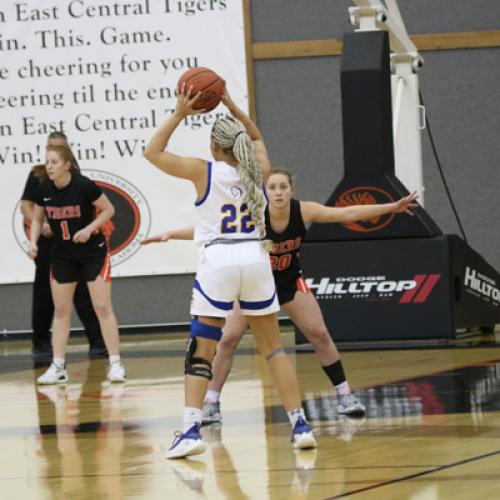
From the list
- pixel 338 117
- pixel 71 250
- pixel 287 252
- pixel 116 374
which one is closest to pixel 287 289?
pixel 287 252

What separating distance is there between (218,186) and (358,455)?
4.53 feet

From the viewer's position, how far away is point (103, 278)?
989 cm

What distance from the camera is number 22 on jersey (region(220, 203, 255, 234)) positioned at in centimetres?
606

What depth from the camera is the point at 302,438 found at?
596cm

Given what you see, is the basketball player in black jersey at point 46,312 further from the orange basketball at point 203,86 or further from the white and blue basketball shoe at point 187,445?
the white and blue basketball shoe at point 187,445

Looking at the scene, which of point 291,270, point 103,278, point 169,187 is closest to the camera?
point 291,270

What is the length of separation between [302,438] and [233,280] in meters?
0.78

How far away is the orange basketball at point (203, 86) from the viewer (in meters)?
6.16

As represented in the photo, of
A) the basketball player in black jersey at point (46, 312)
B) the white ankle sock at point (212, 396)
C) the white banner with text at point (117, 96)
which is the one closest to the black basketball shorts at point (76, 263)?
the basketball player in black jersey at point (46, 312)

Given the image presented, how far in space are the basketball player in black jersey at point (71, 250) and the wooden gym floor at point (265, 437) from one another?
38 centimetres

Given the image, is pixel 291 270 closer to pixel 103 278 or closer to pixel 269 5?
pixel 103 278

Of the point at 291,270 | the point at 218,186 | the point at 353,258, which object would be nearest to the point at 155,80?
the point at 353,258

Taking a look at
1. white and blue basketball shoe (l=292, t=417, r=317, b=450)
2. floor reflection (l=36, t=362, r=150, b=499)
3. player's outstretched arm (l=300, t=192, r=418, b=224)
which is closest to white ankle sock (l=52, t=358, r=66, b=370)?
floor reflection (l=36, t=362, r=150, b=499)

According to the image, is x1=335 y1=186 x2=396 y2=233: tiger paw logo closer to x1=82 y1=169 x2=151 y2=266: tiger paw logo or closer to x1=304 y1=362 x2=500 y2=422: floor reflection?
x1=304 y1=362 x2=500 y2=422: floor reflection
